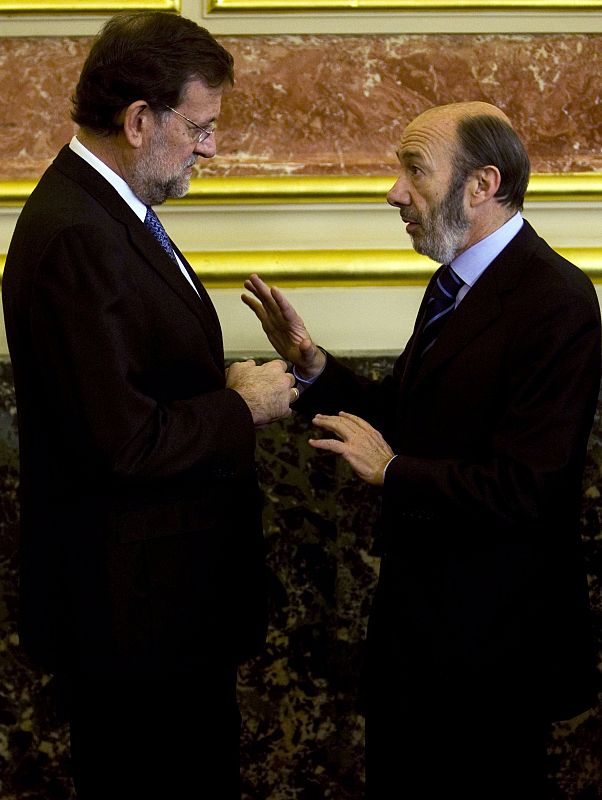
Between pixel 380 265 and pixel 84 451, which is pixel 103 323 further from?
pixel 380 265

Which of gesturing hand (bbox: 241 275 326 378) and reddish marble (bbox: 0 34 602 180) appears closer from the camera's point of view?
gesturing hand (bbox: 241 275 326 378)

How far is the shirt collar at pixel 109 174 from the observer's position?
6.66ft

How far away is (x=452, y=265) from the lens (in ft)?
7.22

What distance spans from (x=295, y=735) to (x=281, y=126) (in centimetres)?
171

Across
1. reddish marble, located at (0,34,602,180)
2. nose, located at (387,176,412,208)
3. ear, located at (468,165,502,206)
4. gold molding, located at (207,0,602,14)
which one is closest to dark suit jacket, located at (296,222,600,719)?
ear, located at (468,165,502,206)

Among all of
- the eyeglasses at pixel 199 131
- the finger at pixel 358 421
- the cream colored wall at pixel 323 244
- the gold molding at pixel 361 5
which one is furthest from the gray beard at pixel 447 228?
the gold molding at pixel 361 5

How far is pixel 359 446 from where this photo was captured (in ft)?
7.08

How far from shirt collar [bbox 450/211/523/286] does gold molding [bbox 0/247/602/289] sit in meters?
0.61

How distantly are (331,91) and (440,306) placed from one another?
2.92 feet

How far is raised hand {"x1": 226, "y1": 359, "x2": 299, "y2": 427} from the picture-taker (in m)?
2.14

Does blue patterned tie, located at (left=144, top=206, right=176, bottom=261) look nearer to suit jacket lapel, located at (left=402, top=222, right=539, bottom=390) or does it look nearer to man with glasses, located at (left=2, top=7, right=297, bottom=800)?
man with glasses, located at (left=2, top=7, right=297, bottom=800)

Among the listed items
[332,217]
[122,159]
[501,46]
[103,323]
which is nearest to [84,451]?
[103,323]

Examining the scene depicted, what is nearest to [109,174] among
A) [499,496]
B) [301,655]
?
[499,496]

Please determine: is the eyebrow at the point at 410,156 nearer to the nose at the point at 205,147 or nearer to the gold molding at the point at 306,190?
the nose at the point at 205,147
